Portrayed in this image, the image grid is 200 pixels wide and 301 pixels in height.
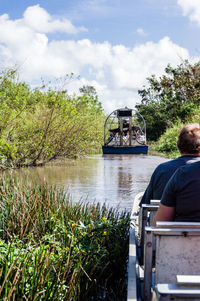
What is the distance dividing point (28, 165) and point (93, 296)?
14429 millimetres

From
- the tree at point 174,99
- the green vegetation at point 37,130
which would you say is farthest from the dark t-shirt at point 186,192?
the tree at point 174,99

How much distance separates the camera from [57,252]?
14.6 ft

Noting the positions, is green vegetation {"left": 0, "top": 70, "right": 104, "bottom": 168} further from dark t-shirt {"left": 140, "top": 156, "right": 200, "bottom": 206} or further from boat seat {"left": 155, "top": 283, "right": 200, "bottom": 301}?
boat seat {"left": 155, "top": 283, "right": 200, "bottom": 301}

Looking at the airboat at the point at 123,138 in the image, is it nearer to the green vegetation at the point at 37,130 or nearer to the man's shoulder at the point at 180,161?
the green vegetation at the point at 37,130

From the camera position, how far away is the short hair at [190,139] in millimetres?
3178

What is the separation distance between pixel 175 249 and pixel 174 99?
1725 inches

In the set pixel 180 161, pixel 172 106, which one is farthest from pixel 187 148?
pixel 172 106

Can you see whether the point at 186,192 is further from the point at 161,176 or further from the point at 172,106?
the point at 172,106

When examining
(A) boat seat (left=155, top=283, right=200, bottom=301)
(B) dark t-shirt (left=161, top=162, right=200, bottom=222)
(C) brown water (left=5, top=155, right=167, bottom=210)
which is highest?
(B) dark t-shirt (left=161, top=162, right=200, bottom=222)

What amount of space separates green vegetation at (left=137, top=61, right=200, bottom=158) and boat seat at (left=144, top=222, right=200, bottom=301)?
26527 mm

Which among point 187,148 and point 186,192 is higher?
point 187,148

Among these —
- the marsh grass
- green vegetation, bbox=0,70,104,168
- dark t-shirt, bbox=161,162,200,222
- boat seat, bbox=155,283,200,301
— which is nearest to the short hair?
dark t-shirt, bbox=161,162,200,222

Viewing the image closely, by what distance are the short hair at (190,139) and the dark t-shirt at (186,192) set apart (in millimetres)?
502

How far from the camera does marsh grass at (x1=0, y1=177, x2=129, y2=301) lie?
3215 mm
